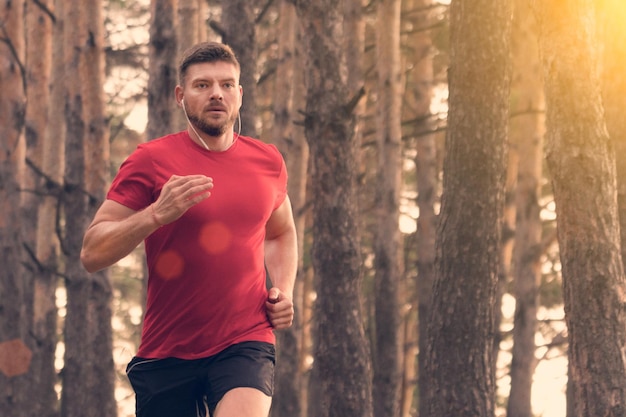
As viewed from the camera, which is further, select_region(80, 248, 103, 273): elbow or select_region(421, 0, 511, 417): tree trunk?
select_region(421, 0, 511, 417): tree trunk

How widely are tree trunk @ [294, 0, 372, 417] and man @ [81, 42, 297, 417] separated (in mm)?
7708

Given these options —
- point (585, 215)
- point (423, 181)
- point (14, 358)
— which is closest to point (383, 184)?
point (423, 181)

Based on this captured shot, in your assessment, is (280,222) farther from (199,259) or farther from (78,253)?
(78,253)

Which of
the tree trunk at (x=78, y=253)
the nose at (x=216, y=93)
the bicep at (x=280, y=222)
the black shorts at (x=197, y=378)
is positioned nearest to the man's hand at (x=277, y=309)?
the black shorts at (x=197, y=378)

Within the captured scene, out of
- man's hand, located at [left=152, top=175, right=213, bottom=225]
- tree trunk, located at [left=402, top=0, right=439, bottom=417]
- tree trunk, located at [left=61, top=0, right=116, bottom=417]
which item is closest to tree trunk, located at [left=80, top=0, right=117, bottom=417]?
tree trunk, located at [left=61, top=0, right=116, bottom=417]

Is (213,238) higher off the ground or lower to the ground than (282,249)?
lower

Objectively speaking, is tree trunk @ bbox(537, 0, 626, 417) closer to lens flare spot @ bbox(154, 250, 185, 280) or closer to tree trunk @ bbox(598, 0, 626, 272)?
tree trunk @ bbox(598, 0, 626, 272)

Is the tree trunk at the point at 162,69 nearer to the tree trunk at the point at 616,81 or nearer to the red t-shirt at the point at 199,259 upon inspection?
the tree trunk at the point at 616,81

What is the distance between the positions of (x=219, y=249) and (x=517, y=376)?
15515mm

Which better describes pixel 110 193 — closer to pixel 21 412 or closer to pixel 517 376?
pixel 21 412

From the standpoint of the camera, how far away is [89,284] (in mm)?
14133

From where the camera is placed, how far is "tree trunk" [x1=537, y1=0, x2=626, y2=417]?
8.41 m

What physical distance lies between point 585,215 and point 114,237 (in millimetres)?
4715

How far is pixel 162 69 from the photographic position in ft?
42.0
